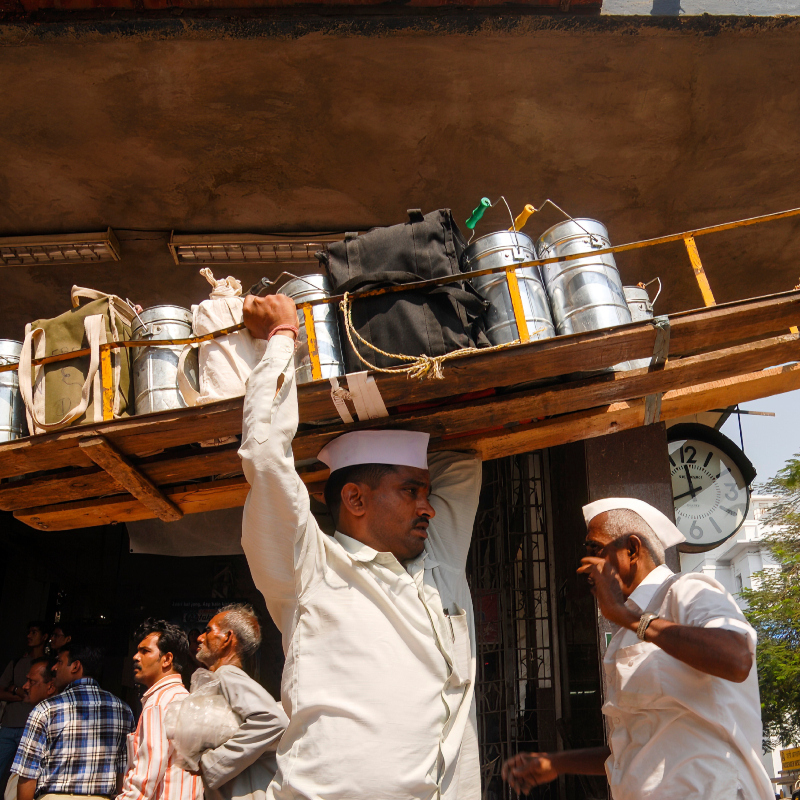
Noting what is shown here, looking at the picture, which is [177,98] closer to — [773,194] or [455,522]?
[455,522]

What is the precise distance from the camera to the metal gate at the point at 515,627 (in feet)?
17.4

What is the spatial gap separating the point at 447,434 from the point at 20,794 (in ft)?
10.5

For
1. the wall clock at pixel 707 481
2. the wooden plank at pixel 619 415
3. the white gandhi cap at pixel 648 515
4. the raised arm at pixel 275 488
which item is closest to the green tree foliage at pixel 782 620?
the wall clock at pixel 707 481

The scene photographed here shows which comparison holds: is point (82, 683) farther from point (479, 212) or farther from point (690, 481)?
point (690, 481)

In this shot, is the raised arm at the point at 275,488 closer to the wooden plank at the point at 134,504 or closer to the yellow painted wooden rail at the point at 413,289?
the yellow painted wooden rail at the point at 413,289

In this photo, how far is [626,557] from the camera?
Answer: 9.24 ft

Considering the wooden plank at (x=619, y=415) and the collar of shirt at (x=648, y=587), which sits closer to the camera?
the collar of shirt at (x=648, y=587)

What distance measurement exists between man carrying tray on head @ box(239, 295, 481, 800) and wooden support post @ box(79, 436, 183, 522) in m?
0.86

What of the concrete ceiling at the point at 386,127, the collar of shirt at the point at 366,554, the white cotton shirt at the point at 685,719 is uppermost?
the concrete ceiling at the point at 386,127

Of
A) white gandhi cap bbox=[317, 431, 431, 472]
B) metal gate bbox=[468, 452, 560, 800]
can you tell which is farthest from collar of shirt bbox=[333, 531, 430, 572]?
metal gate bbox=[468, 452, 560, 800]

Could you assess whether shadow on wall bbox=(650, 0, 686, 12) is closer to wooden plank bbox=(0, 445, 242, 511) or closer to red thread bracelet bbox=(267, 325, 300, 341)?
red thread bracelet bbox=(267, 325, 300, 341)

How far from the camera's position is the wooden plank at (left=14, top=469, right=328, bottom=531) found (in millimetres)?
3576

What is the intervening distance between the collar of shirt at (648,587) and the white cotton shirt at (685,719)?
0.02m

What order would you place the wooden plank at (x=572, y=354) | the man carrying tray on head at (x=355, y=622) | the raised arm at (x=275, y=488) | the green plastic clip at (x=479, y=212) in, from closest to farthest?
the man carrying tray on head at (x=355, y=622), the raised arm at (x=275, y=488), the wooden plank at (x=572, y=354), the green plastic clip at (x=479, y=212)
